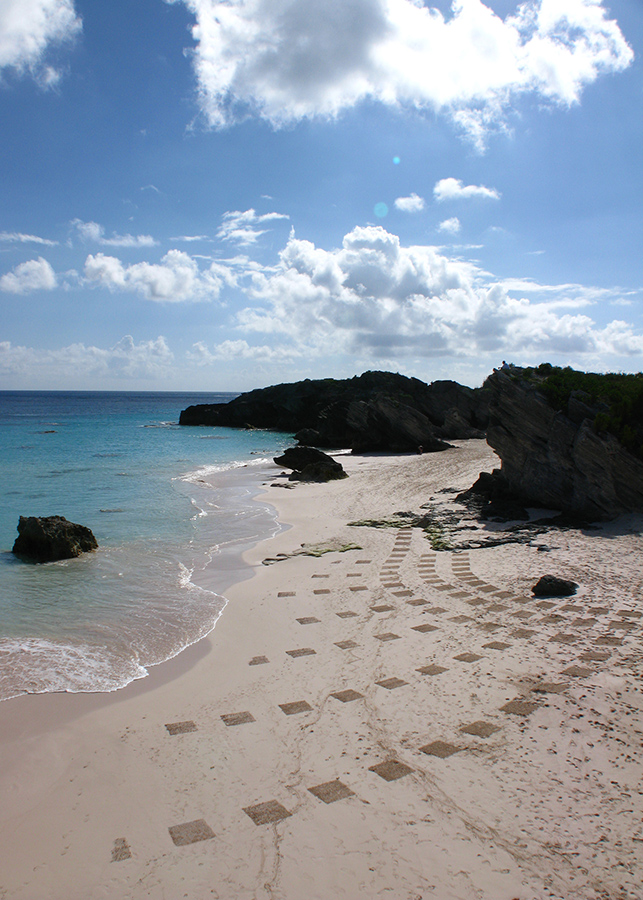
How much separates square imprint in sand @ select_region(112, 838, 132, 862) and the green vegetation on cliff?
13651mm

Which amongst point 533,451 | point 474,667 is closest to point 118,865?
point 474,667

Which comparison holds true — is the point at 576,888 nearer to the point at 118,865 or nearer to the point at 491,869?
the point at 491,869

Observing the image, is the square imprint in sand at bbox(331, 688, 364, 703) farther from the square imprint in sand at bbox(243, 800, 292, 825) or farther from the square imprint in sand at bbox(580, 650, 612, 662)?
the square imprint in sand at bbox(580, 650, 612, 662)

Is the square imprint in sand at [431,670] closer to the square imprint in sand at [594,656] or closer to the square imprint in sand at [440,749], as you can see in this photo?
the square imprint in sand at [440,749]

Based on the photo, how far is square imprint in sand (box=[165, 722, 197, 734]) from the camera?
18.3 feet

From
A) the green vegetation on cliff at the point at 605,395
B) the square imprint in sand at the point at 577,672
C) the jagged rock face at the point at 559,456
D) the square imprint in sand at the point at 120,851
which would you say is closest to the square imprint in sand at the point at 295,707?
the square imprint in sand at the point at 120,851

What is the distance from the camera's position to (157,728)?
5.70m

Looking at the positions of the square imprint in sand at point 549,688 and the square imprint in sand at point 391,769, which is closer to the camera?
the square imprint in sand at point 391,769

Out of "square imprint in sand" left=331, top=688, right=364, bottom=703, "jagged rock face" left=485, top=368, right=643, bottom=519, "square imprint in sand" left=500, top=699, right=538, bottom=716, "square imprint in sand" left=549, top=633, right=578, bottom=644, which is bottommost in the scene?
"square imprint in sand" left=331, top=688, right=364, bottom=703

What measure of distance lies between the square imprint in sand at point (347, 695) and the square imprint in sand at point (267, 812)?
1.66 m

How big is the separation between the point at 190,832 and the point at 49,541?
10.6 metres

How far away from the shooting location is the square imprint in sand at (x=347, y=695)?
590 cm

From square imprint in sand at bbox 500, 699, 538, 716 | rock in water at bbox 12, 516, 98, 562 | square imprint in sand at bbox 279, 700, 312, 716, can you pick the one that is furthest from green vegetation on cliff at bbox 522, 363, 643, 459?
rock in water at bbox 12, 516, 98, 562

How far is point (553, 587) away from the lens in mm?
8469
